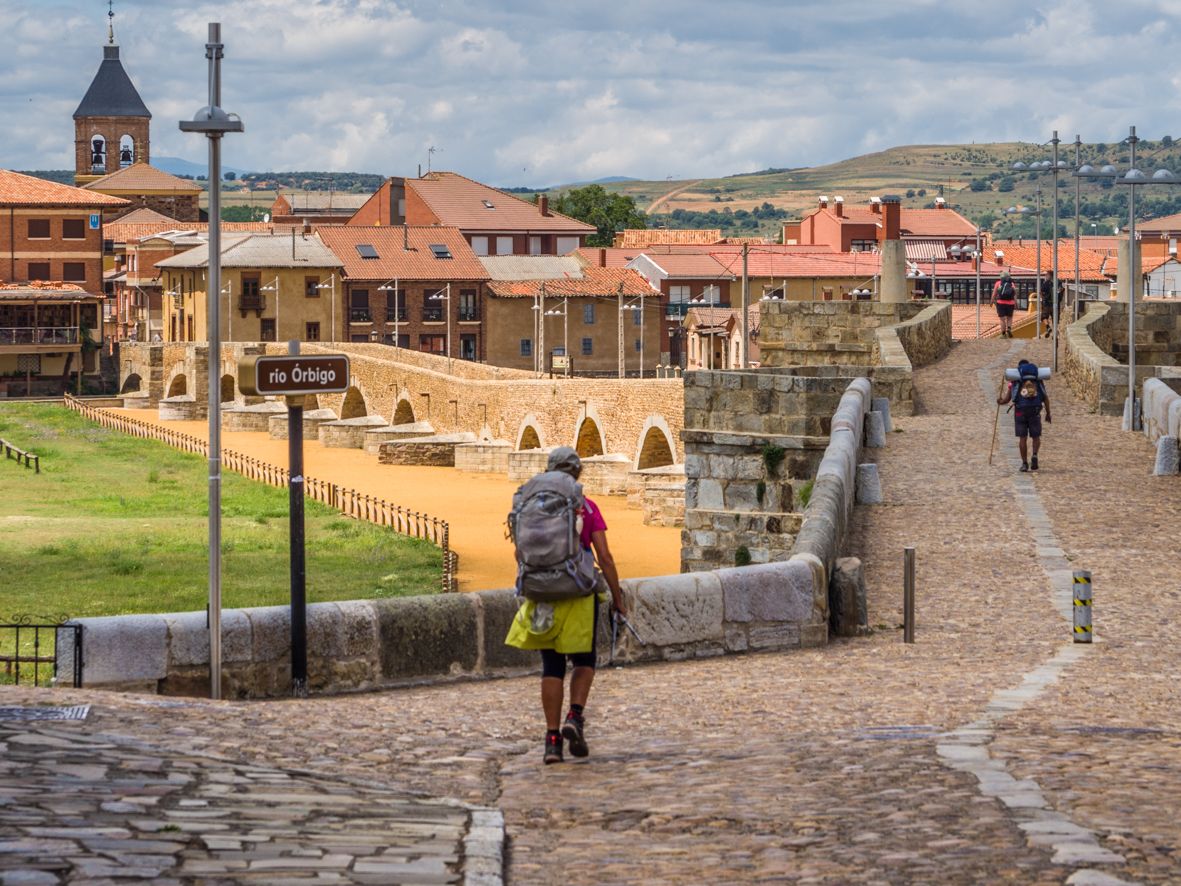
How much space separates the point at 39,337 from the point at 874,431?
A: 64737 millimetres

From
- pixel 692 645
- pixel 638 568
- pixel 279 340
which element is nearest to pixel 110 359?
pixel 279 340

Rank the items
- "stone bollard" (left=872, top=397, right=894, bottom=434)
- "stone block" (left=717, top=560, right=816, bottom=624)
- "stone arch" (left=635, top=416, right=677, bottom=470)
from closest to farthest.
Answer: "stone block" (left=717, top=560, right=816, bottom=624)
"stone bollard" (left=872, top=397, right=894, bottom=434)
"stone arch" (left=635, top=416, right=677, bottom=470)

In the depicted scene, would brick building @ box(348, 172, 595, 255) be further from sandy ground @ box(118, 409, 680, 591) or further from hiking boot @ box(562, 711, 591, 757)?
hiking boot @ box(562, 711, 591, 757)

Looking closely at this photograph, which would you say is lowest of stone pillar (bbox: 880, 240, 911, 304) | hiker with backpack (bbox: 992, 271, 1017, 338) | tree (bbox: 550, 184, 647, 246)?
hiker with backpack (bbox: 992, 271, 1017, 338)

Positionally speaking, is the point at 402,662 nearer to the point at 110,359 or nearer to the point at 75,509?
the point at 75,509

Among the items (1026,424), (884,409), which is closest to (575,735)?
(1026,424)

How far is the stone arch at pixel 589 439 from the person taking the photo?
4997 cm

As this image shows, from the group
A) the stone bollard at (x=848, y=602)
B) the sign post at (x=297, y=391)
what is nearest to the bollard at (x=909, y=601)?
the stone bollard at (x=848, y=602)

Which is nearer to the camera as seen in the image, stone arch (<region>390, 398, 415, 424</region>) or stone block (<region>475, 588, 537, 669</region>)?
stone block (<region>475, 588, 537, 669</region>)

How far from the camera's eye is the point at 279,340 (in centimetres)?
8194

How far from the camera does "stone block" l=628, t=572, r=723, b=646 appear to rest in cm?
1104

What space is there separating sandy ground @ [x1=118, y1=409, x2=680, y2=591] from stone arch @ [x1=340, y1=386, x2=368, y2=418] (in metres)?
2.33

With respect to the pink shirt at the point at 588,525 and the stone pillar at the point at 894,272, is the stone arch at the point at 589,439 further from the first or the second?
the pink shirt at the point at 588,525

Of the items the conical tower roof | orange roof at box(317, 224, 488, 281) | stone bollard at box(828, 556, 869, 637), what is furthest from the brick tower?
stone bollard at box(828, 556, 869, 637)
